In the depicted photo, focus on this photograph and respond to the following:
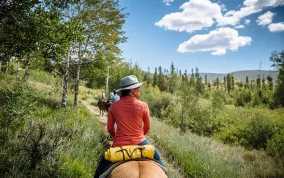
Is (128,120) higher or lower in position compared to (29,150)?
higher

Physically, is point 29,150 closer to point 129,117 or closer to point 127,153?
point 129,117

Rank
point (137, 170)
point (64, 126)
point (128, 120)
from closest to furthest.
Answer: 1. point (137, 170)
2. point (128, 120)
3. point (64, 126)

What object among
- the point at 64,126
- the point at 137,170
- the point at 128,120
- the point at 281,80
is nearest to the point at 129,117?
the point at 128,120

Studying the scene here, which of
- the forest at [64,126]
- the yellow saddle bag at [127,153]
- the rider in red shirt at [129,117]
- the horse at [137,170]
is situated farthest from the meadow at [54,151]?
the horse at [137,170]

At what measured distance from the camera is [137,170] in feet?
7.73

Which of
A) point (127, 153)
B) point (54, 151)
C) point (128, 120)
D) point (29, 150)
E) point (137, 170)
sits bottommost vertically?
→ point (54, 151)

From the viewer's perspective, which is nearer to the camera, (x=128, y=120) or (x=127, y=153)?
(x=127, y=153)

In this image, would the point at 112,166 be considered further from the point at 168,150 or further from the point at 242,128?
the point at 242,128

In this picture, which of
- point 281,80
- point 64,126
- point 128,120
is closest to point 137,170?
point 128,120

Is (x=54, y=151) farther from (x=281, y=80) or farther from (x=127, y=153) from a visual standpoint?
(x=281, y=80)

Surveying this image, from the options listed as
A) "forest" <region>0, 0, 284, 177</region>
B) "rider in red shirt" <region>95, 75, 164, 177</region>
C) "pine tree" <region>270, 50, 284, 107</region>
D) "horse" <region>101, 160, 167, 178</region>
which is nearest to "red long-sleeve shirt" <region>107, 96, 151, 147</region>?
"rider in red shirt" <region>95, 75, 164, 177</region>

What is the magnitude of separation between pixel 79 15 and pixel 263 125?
16.7 metres

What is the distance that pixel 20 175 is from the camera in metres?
3.78

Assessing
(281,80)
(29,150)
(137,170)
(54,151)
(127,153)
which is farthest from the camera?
(281,80)
